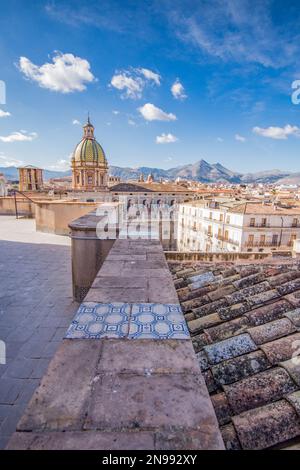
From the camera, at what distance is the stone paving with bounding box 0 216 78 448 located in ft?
9.07

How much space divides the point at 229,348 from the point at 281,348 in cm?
33

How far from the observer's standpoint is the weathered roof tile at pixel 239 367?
1.46 m

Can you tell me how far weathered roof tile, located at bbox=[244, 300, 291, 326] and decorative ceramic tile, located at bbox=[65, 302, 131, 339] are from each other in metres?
1.05

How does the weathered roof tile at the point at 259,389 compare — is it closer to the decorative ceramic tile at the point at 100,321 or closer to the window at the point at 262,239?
the decorative ceramic tile at the point at 100,321

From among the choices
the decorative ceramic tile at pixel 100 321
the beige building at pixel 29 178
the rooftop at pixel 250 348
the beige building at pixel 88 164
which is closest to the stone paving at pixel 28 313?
the decorative ceramic tile at pixel 100 321

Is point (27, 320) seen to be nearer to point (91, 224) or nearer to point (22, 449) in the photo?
point (91, 224)

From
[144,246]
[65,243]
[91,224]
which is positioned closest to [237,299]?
[144,246]

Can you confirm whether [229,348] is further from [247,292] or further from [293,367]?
[247,292]

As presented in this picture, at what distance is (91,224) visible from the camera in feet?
16.0

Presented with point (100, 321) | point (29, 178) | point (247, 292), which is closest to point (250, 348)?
point (247, 292)

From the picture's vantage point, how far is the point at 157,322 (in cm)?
164

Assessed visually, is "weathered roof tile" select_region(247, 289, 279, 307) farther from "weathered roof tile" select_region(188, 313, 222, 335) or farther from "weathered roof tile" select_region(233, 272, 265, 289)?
"weathered roof tile" select_region(188, 313, 222, 335)

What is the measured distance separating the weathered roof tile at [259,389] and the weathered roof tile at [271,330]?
1.03 ft

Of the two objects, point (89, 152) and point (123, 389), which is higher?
point (89, 152)
